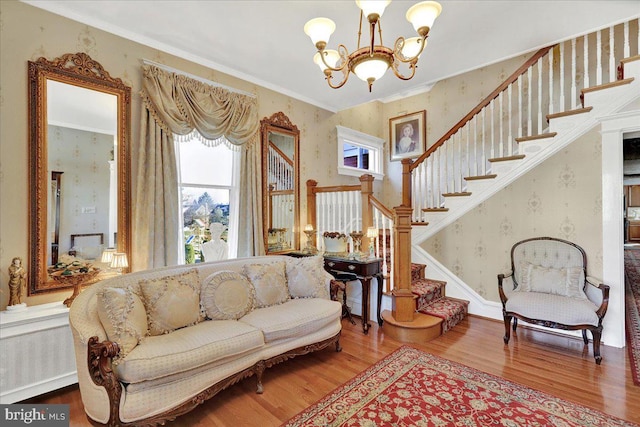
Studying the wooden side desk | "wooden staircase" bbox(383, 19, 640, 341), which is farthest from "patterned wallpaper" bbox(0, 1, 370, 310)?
"wooden staircase" bbox(383, 19, 640, 341)

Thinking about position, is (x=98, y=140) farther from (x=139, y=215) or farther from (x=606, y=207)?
(x=606, y=207)

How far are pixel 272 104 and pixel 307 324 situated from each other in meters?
2.85

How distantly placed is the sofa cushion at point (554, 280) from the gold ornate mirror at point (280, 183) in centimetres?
284

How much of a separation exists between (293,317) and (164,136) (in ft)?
6.95

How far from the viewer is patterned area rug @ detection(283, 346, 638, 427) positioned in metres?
1.93

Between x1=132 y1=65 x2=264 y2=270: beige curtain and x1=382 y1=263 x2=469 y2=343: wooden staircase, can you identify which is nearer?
x1=132 y1=65 x2=264 y2=270: beige curtain

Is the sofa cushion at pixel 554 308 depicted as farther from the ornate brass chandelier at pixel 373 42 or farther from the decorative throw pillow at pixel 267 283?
the ornate brass chandelier at pixel 373 42

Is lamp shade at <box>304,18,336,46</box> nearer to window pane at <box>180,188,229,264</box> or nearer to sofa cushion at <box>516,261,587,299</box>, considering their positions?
window pane at <box>180,188,229,264</box>

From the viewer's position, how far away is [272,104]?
13.0 feet

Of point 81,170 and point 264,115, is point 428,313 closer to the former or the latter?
point 264,115

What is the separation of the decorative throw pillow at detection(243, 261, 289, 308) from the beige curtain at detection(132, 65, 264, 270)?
820 mm

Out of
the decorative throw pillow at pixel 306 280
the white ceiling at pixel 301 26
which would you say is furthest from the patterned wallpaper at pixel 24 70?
the decorative throw pillow at pixel 306 280

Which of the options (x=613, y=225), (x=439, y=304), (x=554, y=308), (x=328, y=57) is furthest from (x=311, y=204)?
(x=613, y=225)

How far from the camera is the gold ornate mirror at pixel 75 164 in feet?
7.55
